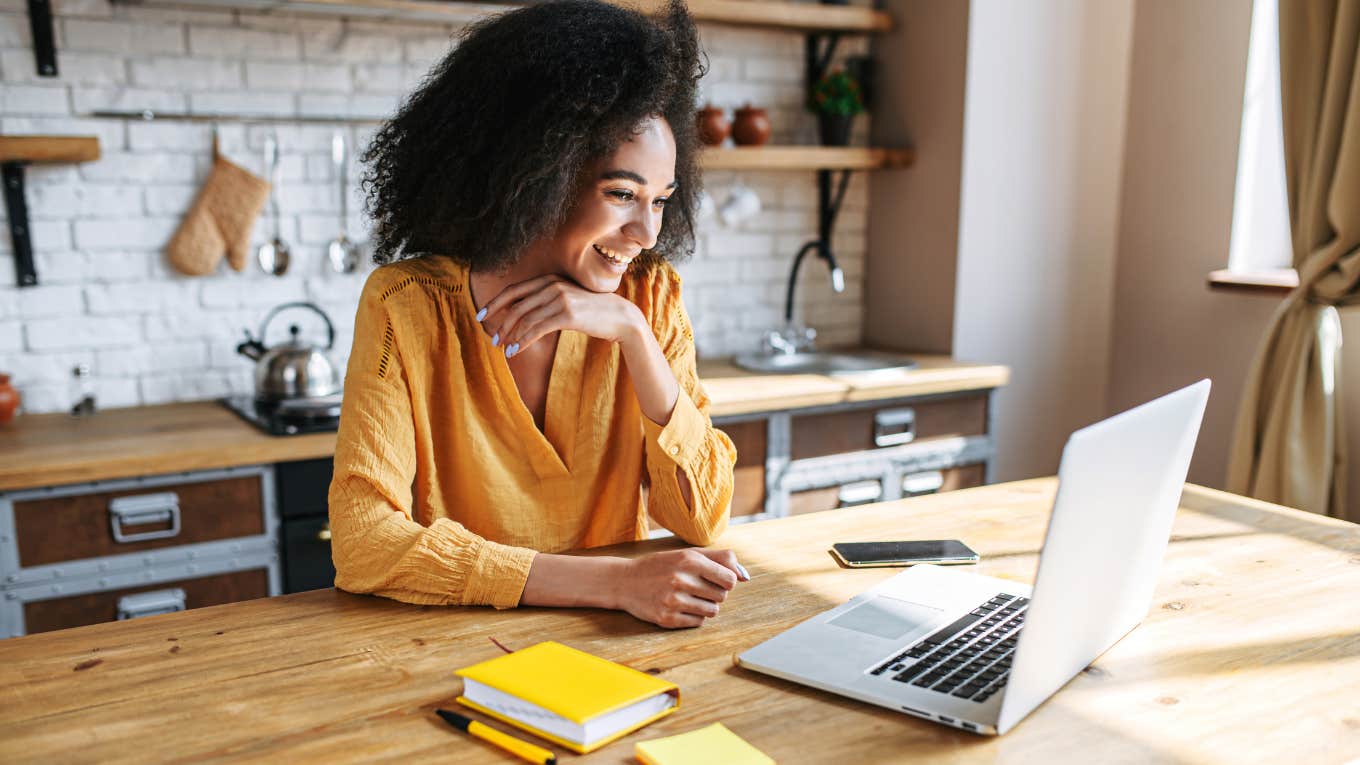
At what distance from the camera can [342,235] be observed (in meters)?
2.82

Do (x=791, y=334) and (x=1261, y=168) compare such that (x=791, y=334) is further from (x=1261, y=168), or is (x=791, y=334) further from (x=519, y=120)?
(x=519, y=120)

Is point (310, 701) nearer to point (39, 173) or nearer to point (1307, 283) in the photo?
point (39, 173)

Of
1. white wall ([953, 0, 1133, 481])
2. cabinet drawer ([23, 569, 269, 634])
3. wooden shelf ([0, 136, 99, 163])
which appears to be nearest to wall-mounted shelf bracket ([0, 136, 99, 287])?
wooden shelf ([0, 136, 99, 163])

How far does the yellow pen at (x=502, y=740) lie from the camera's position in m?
0.90

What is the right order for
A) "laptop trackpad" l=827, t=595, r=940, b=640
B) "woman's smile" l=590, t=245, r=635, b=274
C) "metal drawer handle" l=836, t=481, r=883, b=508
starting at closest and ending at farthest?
"laptop trackpad" l=827, t=595, r=940, b=640 → "woman's smile" l=590, t=245, r=635, b=274 → "metal drawer handle" l=836, t=481, r=883, b=508

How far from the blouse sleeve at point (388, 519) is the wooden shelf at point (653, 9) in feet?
4.29

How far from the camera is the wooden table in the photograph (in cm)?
94

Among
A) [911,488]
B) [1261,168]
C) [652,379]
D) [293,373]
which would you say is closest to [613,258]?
[652,379]

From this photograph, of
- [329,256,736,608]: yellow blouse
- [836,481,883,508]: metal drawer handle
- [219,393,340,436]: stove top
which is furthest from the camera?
[836,481,883,508]: metal drawer handle

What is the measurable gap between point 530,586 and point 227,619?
34cm

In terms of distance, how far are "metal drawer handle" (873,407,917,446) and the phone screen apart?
4.73 feet

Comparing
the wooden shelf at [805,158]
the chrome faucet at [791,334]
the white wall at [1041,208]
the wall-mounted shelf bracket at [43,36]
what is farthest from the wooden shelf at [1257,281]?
the wall-mounted shelf bracket at [43,36]

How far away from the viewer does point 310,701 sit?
102 cm

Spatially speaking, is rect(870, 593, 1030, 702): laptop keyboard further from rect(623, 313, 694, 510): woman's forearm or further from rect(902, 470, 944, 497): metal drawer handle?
rect(902, 470, 944, 497): metal drawer handle
